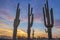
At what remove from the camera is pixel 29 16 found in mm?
18391

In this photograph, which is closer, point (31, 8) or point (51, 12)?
point (51, 12)

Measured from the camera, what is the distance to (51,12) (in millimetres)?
15930

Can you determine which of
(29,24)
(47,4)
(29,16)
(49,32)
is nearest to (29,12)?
(29,16)

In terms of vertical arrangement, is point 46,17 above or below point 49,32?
above

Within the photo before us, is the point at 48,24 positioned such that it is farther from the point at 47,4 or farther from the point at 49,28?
the point at 47,4

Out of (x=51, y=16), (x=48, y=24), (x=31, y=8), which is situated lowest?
(x=48, y=24)

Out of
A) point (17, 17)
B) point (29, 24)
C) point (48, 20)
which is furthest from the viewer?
point (29, 24)

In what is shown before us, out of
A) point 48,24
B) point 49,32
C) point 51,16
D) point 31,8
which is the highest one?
point 31,8

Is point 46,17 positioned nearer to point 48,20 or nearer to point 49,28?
point 48,20

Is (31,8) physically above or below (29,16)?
above

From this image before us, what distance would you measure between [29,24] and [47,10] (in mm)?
3683

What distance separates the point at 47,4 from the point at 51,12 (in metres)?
1.31

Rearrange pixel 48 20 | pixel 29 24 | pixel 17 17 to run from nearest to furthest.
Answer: pixel 17 17 → pixel 48 20 → pixel 29 24

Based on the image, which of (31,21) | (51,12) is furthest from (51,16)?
(31,21)
